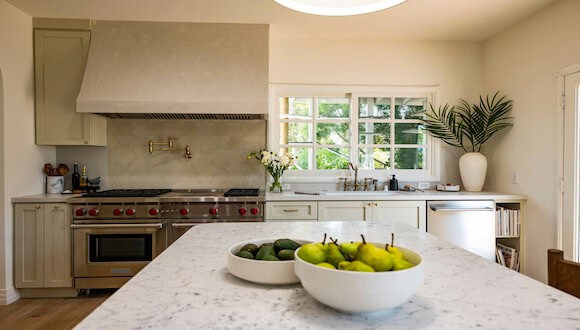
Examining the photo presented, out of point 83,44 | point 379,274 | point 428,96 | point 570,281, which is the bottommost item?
point 570,281

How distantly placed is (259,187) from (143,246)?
1.26 m

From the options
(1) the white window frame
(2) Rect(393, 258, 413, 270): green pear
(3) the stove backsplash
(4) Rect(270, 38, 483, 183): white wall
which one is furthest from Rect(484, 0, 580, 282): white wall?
(2) Rect(393, 258, 413, 270): green pear

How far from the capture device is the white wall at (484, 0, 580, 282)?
2699 millimetres

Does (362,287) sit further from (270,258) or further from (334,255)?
(270,258)

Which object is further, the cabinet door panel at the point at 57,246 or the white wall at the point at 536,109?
the cabinet door panel at the point at 57,246

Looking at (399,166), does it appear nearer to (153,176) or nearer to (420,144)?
(420,144)

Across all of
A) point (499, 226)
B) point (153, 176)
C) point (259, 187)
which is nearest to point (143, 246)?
point (153, 176)

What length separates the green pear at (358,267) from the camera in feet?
2.33

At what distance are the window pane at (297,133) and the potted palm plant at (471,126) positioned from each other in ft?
4.29

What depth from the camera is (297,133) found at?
376cm

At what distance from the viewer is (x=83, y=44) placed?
3.23m

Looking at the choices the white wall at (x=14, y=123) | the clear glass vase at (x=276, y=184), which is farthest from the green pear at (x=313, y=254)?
the white wall at (x=14, y=123)

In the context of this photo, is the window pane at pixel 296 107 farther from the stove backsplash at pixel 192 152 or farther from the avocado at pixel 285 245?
the avocado at pixel 285 245

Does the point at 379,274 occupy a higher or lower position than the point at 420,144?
lower
